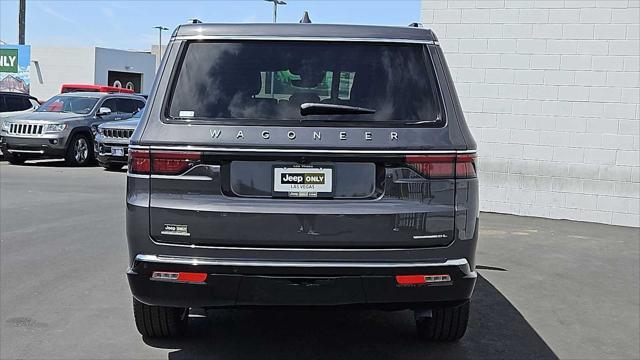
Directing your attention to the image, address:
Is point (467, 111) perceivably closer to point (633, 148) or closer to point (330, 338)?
point (633, 148)

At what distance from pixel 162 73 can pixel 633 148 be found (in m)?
8.15

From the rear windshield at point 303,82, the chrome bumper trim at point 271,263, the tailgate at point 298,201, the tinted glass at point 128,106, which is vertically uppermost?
the tinted glass at point 128,106

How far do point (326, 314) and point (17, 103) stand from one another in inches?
645

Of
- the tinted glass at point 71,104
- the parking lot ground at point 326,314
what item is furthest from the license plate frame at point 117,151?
the parking lot ground at point 326,314

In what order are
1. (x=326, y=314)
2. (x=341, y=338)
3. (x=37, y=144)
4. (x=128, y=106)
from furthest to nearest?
(x=128, y=106), (x=37, y=144), (x=326, y=314), (x=341, y=338)

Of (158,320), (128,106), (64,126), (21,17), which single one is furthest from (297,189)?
(21,17)

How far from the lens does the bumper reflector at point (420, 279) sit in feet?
11.7

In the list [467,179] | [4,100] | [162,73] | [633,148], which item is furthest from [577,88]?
[4,100]

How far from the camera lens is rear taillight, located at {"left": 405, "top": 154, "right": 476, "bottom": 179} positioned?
11.7 feet

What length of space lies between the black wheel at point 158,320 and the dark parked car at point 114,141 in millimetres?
11736

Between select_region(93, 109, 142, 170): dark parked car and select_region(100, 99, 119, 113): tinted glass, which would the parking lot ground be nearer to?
select_region(93, 109, 142, 170): dark parked car

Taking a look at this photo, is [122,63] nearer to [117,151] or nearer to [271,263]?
[117,151]

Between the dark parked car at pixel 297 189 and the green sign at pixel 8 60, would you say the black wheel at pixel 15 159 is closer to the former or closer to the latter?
the dark parked car at pixel 297 189

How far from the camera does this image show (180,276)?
3.56 metres
